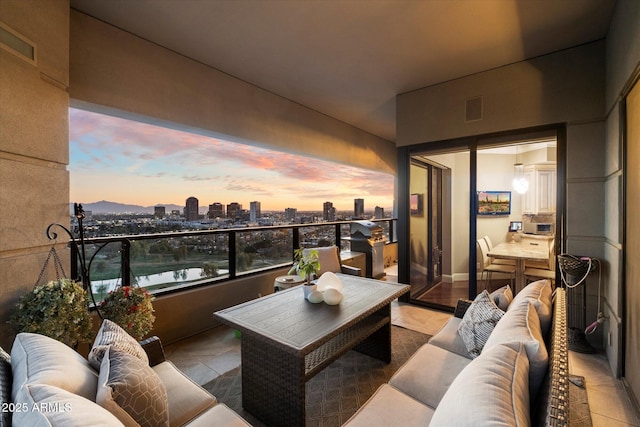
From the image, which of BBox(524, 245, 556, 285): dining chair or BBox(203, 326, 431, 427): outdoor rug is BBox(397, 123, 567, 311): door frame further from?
BBox(203, 326, 431, 427): outdoor rug

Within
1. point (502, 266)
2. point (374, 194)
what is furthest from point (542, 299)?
point (374, 194)

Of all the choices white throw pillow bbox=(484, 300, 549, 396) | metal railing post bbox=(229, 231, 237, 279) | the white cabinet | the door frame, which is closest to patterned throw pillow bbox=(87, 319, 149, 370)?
white throw pillow bbox=(484, 300, 549, 396)

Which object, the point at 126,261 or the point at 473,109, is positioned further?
the point at 473,109

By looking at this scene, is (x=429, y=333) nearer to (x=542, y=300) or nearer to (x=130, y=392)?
(x=542, y=300)

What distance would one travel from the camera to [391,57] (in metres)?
3.05

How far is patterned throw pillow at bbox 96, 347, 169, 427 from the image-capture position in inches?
35.6

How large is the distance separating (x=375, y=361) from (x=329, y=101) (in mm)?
3546

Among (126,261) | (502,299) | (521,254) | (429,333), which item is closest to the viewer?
(502,299)

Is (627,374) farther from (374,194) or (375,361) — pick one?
(374,194)

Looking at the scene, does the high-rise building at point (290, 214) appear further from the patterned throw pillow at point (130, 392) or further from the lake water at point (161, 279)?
the patterned throw pillow at point (130, 392)

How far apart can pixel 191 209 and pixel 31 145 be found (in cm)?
180

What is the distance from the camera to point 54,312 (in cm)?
162

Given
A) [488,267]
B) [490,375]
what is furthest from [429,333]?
[490,375]

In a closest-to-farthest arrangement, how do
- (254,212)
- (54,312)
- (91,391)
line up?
1. (91,391)
2. (54,312)
3. (254,212)
